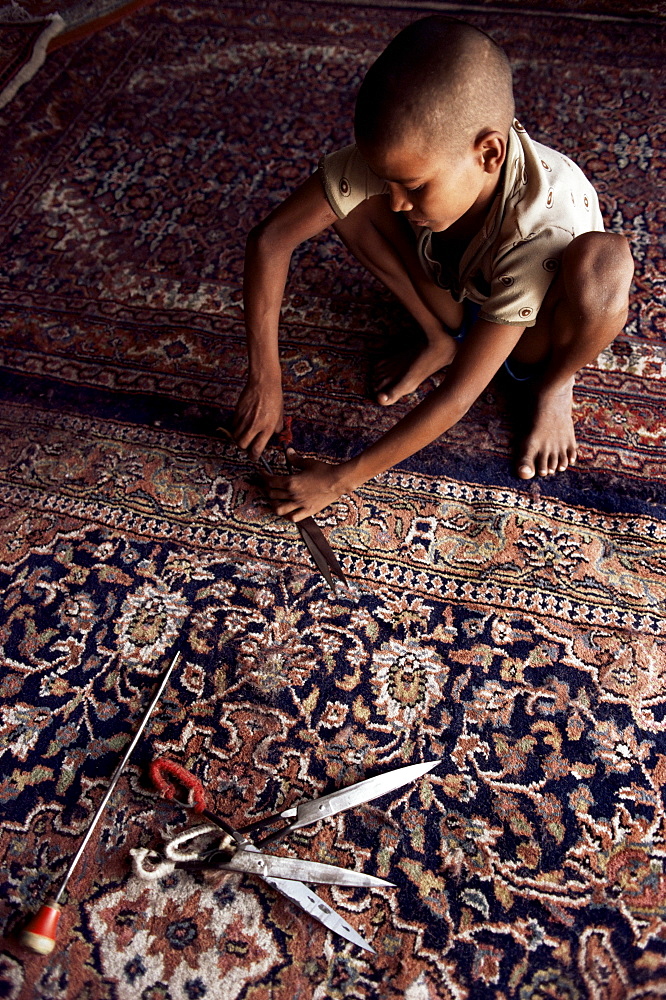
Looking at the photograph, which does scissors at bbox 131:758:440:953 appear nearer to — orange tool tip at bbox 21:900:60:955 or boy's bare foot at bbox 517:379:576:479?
orange tool tip at bbox 21:900:60:955

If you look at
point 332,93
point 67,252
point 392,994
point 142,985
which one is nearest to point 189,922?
point 142,985

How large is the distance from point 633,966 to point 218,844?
2.20 ft

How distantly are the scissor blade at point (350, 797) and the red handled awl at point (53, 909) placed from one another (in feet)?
0.93

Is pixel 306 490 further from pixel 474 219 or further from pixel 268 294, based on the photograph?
pixel 474 219

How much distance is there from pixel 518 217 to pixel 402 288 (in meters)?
0.45

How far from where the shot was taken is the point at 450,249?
1466 millimetres

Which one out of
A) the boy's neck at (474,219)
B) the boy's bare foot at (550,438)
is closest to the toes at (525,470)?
the boy's bare foot at (550,438)

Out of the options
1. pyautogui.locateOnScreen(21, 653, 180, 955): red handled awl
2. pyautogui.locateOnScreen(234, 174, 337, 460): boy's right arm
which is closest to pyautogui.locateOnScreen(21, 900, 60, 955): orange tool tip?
pyautogui.locateOnScreen(21, 653, 180, 955): red handled awl

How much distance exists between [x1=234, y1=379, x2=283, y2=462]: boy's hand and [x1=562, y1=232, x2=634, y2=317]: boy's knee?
66 centimetres

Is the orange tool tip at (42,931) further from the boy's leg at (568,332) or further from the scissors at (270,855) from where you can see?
the boy's leg at (568,332)

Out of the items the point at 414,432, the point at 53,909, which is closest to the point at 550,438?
the point at 414,432

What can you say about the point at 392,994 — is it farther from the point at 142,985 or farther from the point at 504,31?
the point at 504,31

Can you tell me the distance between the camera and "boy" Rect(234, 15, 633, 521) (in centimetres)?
104

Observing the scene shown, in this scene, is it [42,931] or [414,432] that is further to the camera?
[414,432]
